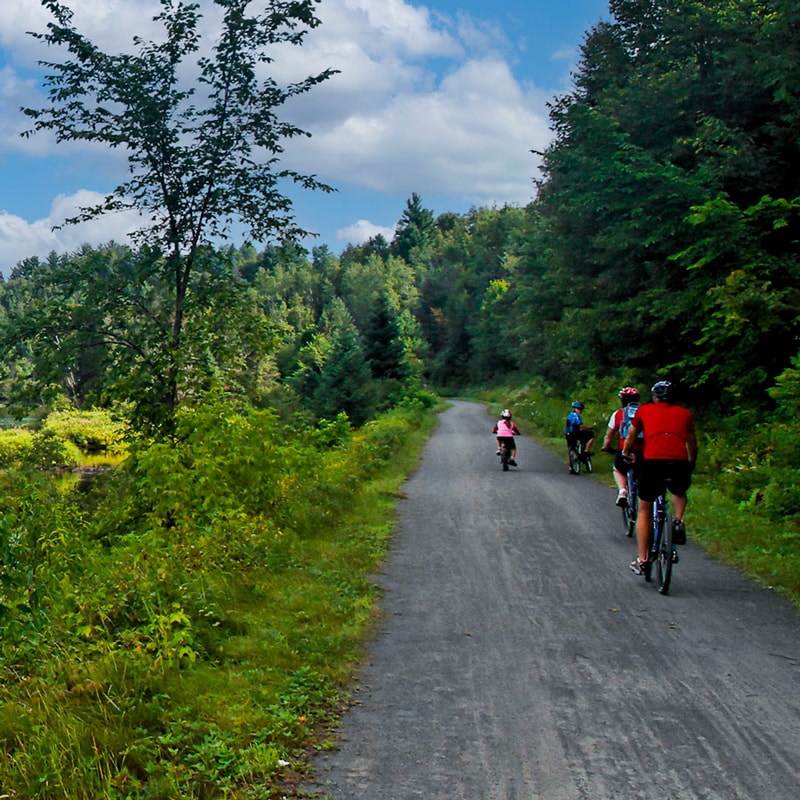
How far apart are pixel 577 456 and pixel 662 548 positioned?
10.4 metres

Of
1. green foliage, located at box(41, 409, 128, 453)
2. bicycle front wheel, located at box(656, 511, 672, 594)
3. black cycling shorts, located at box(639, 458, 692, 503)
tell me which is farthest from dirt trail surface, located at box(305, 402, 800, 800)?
green foliage, located at box(41, 409, 128, 453)

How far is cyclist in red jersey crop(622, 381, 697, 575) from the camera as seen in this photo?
8.01 metres

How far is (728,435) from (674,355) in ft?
15.0

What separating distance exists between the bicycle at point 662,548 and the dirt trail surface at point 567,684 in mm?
161

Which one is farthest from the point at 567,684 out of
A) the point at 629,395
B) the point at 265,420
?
the point at 265,420

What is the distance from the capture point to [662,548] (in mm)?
8000

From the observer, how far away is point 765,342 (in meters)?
16.1

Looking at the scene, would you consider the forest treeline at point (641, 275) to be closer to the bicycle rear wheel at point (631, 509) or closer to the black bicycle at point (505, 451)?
the bicycle rear wheel at point (631, 509)

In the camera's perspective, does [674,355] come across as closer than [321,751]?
No

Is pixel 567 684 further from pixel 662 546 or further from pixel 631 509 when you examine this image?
pixel 631 509

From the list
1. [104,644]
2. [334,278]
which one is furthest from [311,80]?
[334,278]

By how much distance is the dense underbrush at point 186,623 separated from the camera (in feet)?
13.4

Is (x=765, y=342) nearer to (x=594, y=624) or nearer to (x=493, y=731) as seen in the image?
(x=594, y=624)

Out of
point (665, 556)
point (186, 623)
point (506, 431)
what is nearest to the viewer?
point (186, 623)
